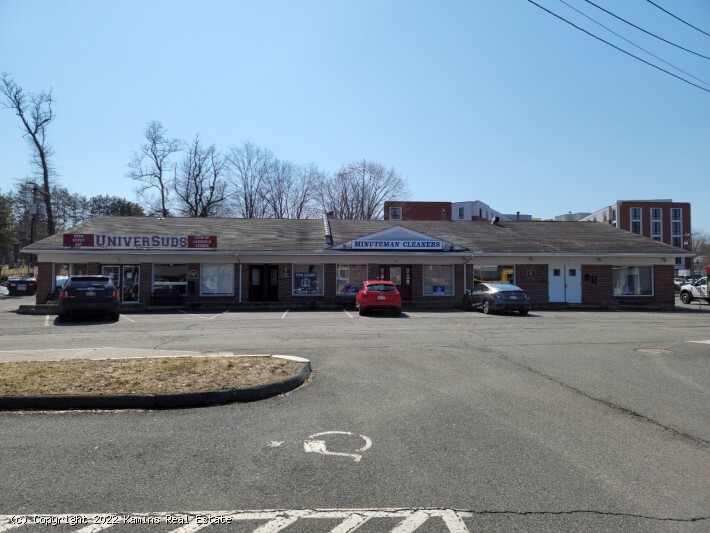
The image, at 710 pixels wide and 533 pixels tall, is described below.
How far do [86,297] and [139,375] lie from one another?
39.7ft

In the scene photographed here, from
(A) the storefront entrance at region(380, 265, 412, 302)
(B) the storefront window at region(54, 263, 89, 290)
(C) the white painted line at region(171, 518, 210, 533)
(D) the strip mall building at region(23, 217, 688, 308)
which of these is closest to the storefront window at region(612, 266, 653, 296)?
(D) the strip mall building at region(23, 217, 688, 308)

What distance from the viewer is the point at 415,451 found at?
4.76 meters

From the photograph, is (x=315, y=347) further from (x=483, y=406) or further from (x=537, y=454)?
(x=537, y=454)

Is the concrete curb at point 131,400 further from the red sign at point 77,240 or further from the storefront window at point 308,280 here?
the red sign at point 77,240

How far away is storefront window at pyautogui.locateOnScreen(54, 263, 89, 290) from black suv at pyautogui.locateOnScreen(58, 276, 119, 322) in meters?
9.02

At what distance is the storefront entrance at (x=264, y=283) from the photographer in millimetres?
28062

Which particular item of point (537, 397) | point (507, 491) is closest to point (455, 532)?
point (507, 491)

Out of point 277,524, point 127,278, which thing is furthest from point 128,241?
point 277,524

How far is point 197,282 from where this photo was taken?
1061 inches

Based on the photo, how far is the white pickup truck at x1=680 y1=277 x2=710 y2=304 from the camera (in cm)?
3173

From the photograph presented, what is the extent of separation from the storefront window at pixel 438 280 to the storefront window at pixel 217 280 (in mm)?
10818

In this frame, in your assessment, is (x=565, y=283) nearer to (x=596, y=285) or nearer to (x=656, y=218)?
(x=596, y=285)

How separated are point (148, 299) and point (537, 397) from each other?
77.6ft

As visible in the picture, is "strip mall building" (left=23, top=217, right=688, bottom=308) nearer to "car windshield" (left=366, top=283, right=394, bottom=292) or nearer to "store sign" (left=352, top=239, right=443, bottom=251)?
"store sign" (left=352, top=239, right=443, bottom=251)
